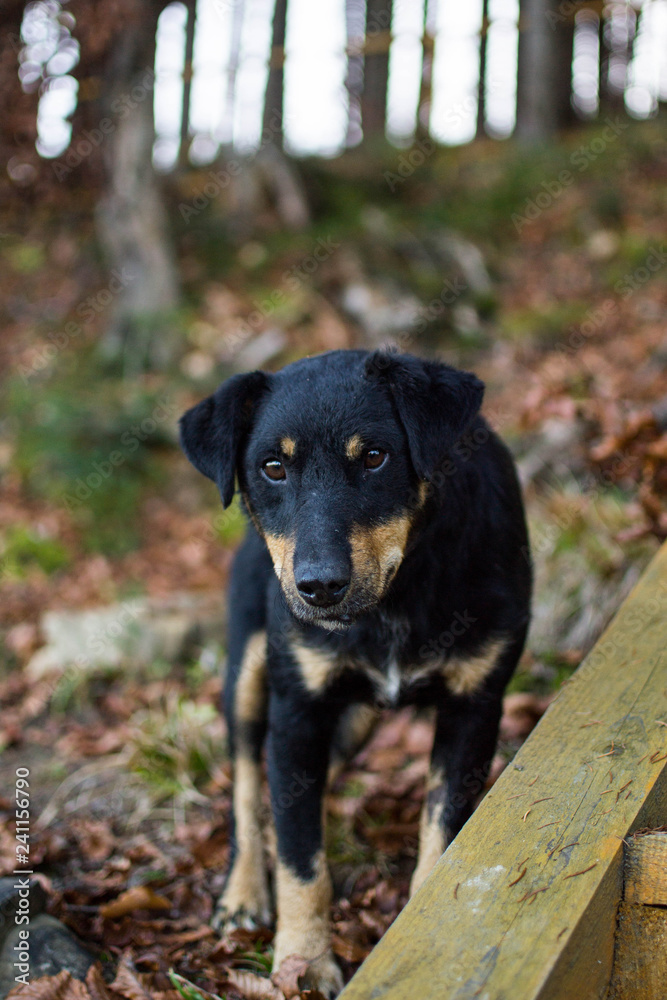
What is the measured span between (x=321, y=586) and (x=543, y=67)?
44.0ft

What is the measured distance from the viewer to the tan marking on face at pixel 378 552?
253 centimetres

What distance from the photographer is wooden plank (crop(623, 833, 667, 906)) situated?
1892 mm

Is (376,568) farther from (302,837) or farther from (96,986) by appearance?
(96,986)

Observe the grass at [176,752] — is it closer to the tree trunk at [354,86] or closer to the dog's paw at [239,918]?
the dog's paw at [239,918]

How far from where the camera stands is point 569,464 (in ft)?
20.1

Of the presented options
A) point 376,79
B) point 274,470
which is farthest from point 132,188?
point 376,79

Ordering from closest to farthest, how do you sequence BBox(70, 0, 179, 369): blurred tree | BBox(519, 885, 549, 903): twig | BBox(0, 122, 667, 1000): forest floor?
BBox(519, 885, 549, 903): twig
BBox(0, 122, 667, 1000): forest floor
BBox(70, 0, 179, 369): blurred tree

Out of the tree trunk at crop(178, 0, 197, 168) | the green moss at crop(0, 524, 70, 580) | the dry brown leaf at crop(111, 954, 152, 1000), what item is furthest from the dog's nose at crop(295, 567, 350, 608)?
the tree trunk at crop(178, 0, 197, 168)

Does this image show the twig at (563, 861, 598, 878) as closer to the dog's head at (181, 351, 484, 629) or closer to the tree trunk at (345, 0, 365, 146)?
the dog's head at (181, 351, 484, 629)

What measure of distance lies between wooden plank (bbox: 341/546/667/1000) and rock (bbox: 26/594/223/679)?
3701 mm

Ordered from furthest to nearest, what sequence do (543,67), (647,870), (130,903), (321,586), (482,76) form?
(482,76) → (543,67) → (130,903) → (321,586) → (647,870)

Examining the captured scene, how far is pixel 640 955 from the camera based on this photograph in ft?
6.40

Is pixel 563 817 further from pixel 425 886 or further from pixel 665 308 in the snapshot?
pixel 665 308

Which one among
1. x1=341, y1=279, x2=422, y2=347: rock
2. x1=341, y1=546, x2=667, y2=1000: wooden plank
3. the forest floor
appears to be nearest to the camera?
x1=341, y1=546, x2=667, y2=1000: wooden plank
